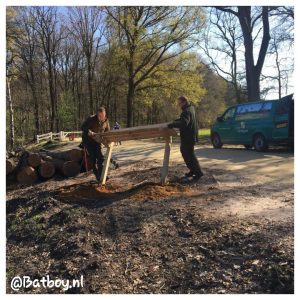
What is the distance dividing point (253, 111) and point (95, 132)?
29.0ft

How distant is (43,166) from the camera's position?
1181 cm

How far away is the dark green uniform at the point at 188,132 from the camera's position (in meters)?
8.85

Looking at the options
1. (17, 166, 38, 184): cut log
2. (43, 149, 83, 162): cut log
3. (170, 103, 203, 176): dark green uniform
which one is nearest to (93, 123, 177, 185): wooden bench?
(170, 103, 203, 176): dark green uniform

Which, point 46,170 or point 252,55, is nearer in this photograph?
point 46,170

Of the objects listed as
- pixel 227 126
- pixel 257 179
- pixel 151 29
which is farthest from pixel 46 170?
pixel 151 29

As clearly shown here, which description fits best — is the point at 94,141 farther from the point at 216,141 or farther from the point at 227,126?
the point at 216,141

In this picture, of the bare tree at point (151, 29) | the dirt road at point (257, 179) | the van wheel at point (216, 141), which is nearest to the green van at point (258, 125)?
the van wheel at point (216, 141)

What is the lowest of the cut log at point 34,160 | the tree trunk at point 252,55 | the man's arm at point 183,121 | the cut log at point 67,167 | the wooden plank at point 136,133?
the cut log at point 67,167

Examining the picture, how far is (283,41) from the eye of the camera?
26.7m

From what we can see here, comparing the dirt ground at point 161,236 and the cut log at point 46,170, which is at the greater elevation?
the cut log at point 46,170

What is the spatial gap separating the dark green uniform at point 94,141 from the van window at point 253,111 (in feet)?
26.6

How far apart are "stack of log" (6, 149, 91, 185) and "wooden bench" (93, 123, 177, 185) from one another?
2.63 metres

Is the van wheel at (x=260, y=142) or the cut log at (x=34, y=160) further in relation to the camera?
the van wheel at (x=260, y=142)

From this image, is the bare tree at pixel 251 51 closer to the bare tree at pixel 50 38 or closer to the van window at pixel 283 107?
the van window at pixel 283 107
